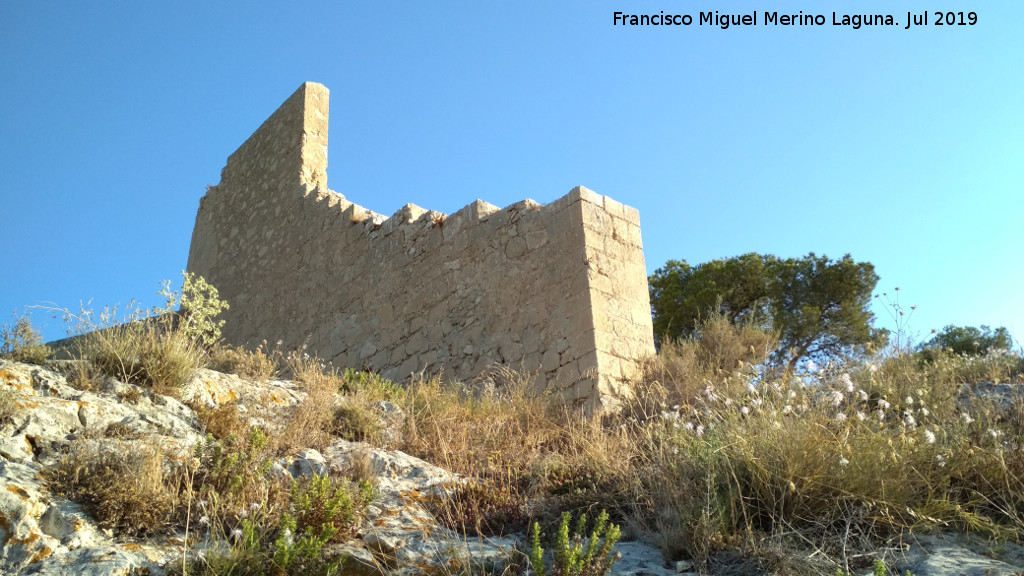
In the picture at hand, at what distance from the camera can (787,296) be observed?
15250 mm

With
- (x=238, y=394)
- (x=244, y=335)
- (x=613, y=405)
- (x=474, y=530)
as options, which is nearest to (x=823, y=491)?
(x=474, y=530)

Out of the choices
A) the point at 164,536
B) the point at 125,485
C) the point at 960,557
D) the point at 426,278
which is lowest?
the point at 960,557

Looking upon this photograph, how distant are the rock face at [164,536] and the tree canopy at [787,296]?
1073 cm

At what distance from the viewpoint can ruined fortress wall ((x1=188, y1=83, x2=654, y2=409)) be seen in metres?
7.28

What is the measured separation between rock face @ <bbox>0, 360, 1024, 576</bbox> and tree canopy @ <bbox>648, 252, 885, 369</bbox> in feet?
35.2

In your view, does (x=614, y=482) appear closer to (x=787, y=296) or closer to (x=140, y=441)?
(x=140, y=441)

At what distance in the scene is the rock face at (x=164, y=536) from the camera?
3125mm

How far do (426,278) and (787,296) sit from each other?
354 inches

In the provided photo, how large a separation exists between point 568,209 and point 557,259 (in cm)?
50

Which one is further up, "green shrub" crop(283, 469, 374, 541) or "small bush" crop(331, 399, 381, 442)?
"small bush" crop(331, 399, 381, 442)

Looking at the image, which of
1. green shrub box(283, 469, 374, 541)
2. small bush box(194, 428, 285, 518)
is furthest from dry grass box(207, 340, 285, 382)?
green shrub box(283, 469, 374, 541)

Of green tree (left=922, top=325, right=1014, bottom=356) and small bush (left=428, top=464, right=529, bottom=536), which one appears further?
green tree (left=922, top=325, right=1014, bottom=356)

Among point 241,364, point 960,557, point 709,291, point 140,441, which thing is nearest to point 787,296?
point 709,291

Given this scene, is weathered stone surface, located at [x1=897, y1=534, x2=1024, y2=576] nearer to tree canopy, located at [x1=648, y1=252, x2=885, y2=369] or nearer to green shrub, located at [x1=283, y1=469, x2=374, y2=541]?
green shrub, located at [x1=283, y1=469, x2=374, y2=541]
